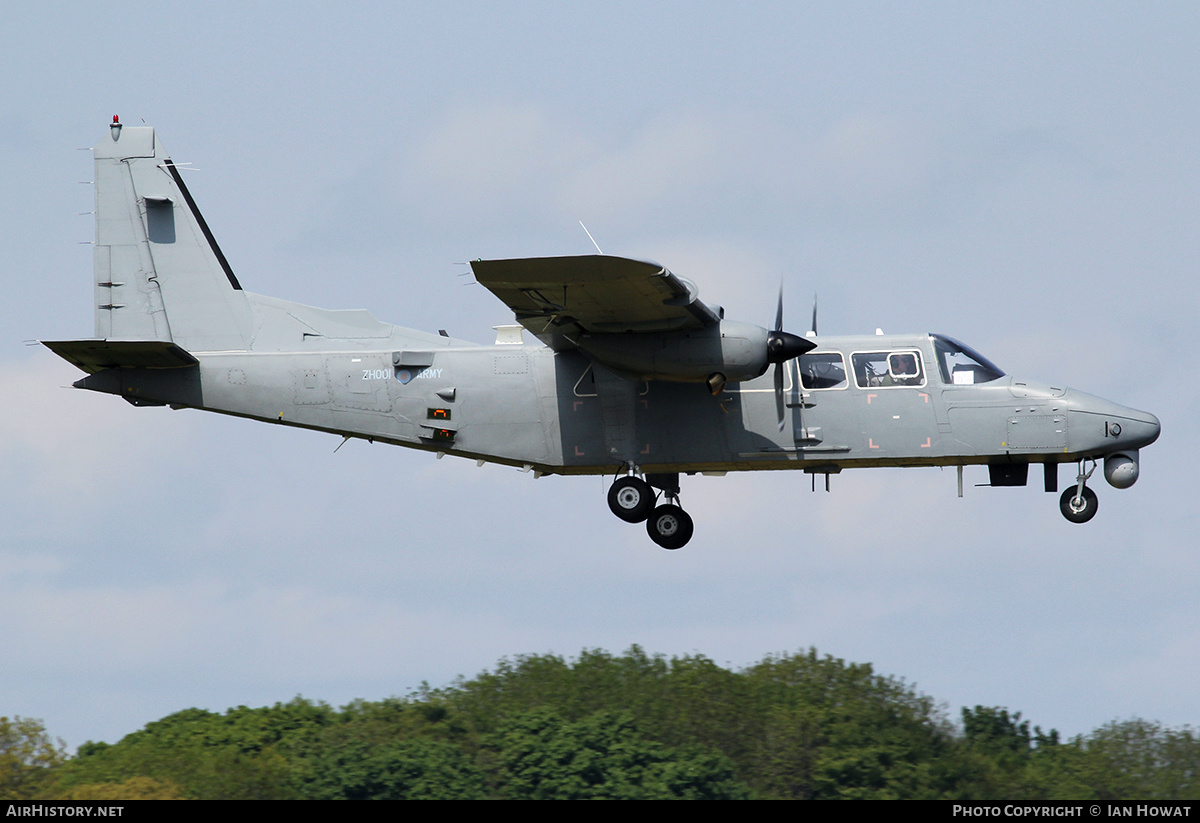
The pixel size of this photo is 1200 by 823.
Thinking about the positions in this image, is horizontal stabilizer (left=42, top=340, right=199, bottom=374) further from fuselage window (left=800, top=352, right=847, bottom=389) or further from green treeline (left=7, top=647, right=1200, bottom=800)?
green treeline (left=7, top=647, right=1200, bottom=800)

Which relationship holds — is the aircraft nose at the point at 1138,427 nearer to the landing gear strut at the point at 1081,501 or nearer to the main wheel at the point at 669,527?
the landing gear strut at the point at 1081,501

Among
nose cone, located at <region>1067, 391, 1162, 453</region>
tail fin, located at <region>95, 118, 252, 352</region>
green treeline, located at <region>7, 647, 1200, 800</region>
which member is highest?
tail fin, located at <region>95, 118, 252, 352</region>

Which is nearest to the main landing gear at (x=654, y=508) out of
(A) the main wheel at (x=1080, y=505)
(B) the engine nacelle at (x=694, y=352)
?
(B) the engine nacelle at (x=694, y=352)

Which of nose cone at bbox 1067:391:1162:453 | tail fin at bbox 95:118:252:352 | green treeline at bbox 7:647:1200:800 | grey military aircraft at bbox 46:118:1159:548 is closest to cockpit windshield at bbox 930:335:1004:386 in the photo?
grey military aircraft at bbox 46:118:1159:548

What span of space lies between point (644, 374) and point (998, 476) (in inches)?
209

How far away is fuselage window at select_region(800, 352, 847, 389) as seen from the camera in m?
19.1

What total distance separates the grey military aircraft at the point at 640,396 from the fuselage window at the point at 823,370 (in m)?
0.02

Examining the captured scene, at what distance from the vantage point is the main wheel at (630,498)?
1945 centimetres

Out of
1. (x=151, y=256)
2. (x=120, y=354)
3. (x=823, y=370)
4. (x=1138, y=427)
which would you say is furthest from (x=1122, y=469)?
(x=151, y=256)

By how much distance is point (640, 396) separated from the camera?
19281mm

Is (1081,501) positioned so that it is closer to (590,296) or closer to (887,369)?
(887,369)

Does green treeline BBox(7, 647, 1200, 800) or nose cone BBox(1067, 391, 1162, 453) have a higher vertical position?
nose cone BBox(1067, 391, 1162, 453)

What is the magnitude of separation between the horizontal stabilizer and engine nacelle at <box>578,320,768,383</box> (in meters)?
6.06
